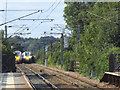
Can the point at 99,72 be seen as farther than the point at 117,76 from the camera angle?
Yes

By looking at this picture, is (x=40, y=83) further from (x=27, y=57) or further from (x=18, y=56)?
(x=27, y=57)

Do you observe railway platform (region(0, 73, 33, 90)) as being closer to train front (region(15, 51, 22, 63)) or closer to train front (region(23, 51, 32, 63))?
train front (region(15, 51, 22, 63))

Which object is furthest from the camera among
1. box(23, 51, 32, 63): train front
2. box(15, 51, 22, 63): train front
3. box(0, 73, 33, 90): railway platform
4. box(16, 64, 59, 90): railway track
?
box(23, 51, 32, 63): train front

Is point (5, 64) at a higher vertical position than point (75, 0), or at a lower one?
lower

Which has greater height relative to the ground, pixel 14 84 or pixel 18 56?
pixel 18 56

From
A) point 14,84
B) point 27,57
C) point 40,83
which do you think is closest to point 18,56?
point 27,57

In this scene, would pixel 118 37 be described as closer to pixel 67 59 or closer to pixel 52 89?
pixel 67 59

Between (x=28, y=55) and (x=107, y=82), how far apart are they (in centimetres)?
5526

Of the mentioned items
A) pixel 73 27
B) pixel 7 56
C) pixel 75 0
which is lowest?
pixel 7 56

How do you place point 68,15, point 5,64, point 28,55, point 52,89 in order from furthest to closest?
point 28,55
point 68,15
point 5,64
point 52,89

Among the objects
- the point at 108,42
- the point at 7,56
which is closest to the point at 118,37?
the point at 108,42

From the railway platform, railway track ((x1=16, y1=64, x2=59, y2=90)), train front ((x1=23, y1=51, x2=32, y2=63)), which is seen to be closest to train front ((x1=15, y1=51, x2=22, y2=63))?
train front ((x1=23, y1=51, x2=32, y2=63))

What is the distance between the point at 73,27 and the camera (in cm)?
5991

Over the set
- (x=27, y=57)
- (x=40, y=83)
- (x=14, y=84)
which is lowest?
(x=40, y=83)
